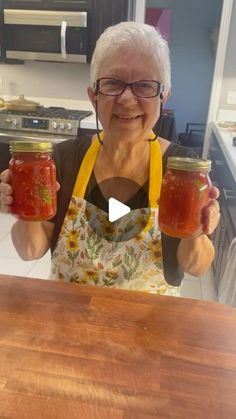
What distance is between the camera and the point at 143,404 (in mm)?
527

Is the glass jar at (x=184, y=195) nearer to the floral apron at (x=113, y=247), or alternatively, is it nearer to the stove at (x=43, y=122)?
the floral apron at (x=113, y=247)

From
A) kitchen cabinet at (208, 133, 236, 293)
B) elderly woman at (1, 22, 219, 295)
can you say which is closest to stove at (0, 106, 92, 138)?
kitchen cabinet at (208, 133, 236, 293)

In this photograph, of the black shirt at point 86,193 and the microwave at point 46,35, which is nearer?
the black shirt at point 86,193

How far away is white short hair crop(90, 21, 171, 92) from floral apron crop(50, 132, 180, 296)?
0.26 meters

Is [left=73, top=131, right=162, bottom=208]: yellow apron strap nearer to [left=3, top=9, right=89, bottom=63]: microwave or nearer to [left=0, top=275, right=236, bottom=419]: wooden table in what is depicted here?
[left=0, top=275, right=236, bottom=419]: wooden table

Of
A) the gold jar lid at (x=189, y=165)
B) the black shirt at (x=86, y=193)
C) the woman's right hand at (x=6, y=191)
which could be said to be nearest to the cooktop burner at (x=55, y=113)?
the black shirt at (x=86, y=193)

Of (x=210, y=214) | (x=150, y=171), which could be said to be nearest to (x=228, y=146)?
(x=150, y=171)

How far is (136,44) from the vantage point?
89 centimetres

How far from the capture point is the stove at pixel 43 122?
2.77 metres

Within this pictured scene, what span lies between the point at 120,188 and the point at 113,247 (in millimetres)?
165

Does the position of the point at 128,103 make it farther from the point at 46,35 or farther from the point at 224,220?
the point at 46,35

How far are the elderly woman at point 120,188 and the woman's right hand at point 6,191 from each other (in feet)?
0.64

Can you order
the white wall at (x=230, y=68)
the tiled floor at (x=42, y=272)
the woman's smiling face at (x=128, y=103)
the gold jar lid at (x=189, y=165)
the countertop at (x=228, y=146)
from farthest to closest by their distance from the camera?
the white wall at (x=230, y=68) → the tiled floor at (x=42, y=272) → the countertop at (x=228, y=146) → the woman's smiling face at (x=128, y=103) → the gold jar lid at (x=189, y=165)
